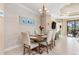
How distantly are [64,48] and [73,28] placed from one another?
0.60 meters

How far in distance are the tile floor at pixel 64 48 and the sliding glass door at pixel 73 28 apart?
0.14 metres

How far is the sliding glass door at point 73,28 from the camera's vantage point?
2.96 m

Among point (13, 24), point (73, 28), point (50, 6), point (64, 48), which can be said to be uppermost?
point (50, 6)

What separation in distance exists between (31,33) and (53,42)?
0.69m

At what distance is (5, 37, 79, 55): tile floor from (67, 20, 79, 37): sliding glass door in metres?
0.14

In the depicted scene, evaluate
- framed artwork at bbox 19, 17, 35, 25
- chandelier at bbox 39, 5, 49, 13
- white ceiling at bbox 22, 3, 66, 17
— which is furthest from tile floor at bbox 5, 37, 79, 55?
chandelier at bbox 39, 5, 49, 13

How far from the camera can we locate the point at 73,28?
9.95 ft

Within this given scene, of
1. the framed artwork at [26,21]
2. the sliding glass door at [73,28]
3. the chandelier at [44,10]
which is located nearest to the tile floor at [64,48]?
the sliding glass door at [73,28]

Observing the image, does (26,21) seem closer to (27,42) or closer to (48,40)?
(27,42)

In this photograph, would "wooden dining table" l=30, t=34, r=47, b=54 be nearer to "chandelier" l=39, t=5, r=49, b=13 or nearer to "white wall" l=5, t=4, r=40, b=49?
"white wall" l=5, t=4, r=40, b=49

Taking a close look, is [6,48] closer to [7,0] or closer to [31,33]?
[31,33]

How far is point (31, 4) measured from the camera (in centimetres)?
283

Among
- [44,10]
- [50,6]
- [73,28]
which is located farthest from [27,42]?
[73,28]

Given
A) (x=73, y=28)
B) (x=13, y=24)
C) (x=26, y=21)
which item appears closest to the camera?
(x=13, y=24)
